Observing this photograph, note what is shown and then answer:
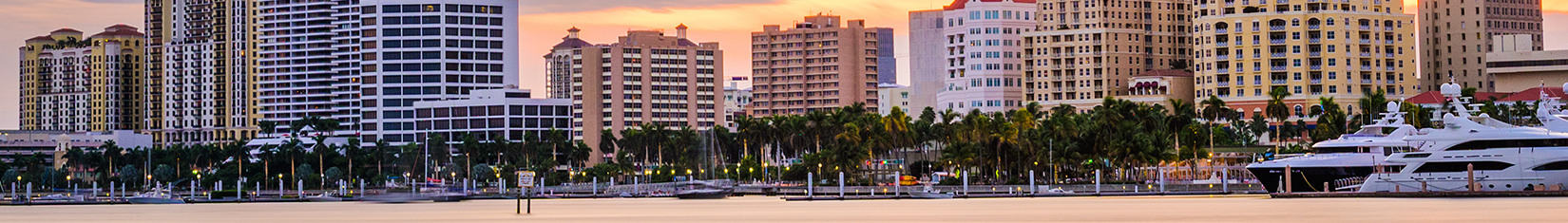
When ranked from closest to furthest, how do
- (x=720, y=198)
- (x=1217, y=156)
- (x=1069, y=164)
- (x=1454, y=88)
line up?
(x=1454, y=88) → (x=720, y=198) → (x=1069, y=164) → (x=1217, y=156)

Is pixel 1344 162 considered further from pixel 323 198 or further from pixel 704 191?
pixel 323 198

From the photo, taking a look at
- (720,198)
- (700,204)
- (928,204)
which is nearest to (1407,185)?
(928,204)

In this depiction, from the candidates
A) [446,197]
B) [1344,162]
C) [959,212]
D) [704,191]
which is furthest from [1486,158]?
[446,197]

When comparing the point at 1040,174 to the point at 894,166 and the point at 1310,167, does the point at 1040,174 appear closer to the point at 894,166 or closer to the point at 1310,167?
the point at 894,166

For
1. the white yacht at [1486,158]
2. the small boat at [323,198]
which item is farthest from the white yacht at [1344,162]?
the small boat at [323,198]

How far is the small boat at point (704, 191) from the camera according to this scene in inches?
5517

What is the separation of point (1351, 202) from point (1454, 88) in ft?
52.5

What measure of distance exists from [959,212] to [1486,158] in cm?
2883

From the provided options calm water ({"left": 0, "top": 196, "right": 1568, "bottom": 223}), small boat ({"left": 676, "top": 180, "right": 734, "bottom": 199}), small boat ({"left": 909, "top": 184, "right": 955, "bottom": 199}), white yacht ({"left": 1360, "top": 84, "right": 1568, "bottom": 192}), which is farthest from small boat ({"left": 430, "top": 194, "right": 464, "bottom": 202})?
white yacht ({"left": 1360, "top": 84, "right": 1568, "bottom": 192})

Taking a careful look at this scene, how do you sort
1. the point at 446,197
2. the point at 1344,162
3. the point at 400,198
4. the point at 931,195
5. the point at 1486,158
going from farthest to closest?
the point at 931,195, the point at 446,197, the point at 400,198, the point at 1344,162, the point at 1486,158

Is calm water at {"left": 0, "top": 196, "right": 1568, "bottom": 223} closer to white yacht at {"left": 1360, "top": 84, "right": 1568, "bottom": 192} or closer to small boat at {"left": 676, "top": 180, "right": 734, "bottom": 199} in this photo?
white yacht at {"left": 1360, "top": 84, "right": 1568, "bottom": 192}

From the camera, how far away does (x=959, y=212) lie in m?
98.3

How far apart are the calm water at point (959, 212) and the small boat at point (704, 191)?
16.3 meters

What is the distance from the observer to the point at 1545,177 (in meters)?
105
